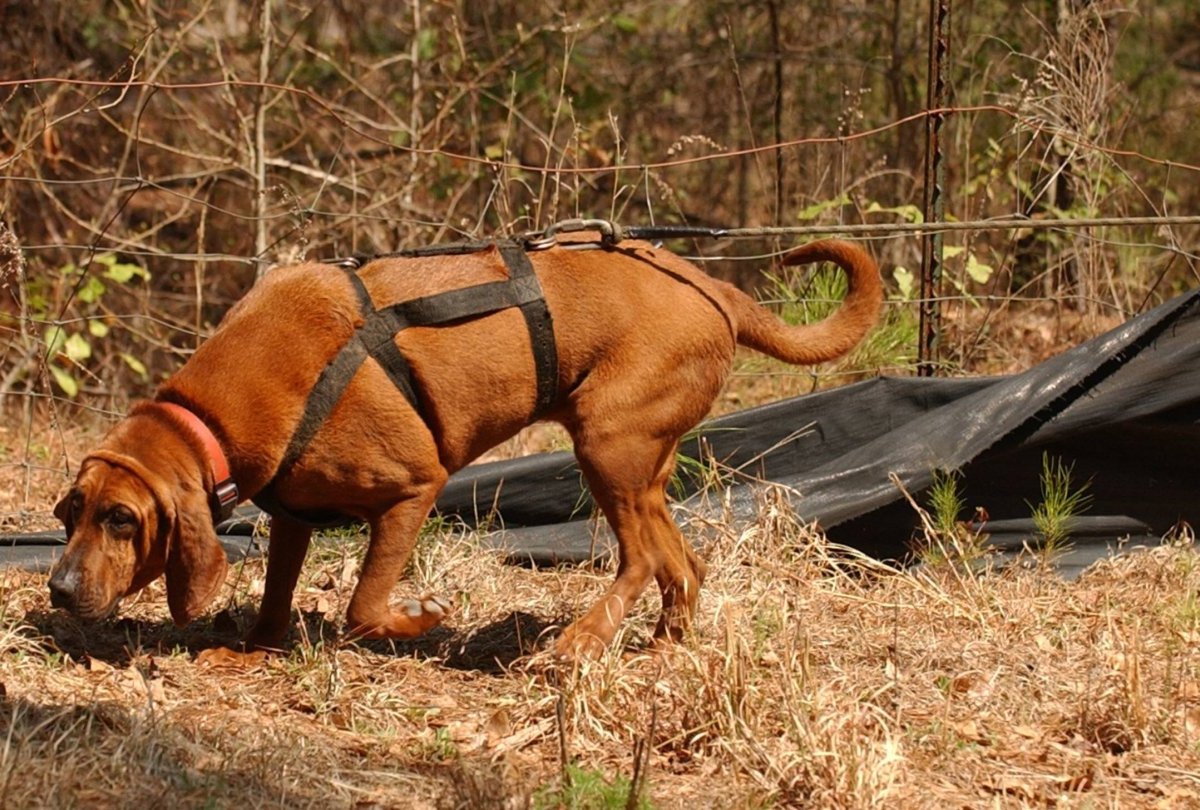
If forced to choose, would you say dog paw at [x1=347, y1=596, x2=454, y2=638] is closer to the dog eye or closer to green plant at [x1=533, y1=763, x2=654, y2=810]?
the dog eye

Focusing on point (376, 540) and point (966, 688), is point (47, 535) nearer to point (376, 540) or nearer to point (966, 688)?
point (376, 540)

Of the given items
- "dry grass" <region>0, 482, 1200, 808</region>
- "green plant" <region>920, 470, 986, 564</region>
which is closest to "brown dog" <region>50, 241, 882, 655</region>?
"dry grass" <region>0, 482, 1200, 808</region>

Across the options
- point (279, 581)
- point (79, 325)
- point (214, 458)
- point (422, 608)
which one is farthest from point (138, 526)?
point (79, 325)

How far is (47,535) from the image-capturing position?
5438 mm

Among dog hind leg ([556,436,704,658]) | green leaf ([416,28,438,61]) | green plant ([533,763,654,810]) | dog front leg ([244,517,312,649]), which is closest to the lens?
green plant ([533,763,654,810])

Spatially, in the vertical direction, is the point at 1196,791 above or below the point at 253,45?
below

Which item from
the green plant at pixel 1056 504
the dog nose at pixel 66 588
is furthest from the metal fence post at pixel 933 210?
the dog nose at pixel 66 588

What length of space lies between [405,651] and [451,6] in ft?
19.3

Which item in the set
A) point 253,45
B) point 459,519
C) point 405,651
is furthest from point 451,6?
point 405,651

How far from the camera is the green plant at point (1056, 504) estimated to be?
213 inches

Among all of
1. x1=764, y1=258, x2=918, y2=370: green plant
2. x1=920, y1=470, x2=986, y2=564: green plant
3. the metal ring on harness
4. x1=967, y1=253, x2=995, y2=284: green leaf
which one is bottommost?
x1=920, y1=470, x2=986, y2=564: green plant

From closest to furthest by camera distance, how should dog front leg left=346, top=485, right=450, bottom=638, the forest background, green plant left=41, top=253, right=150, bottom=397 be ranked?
dog front leg left=346, top=485, right=450, bottom=638
green plant left=41, top=253, right=150, bottom=397
the forest background

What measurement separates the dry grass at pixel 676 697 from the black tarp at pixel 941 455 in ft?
0.94

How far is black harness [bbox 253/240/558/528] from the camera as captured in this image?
14.2 feet
